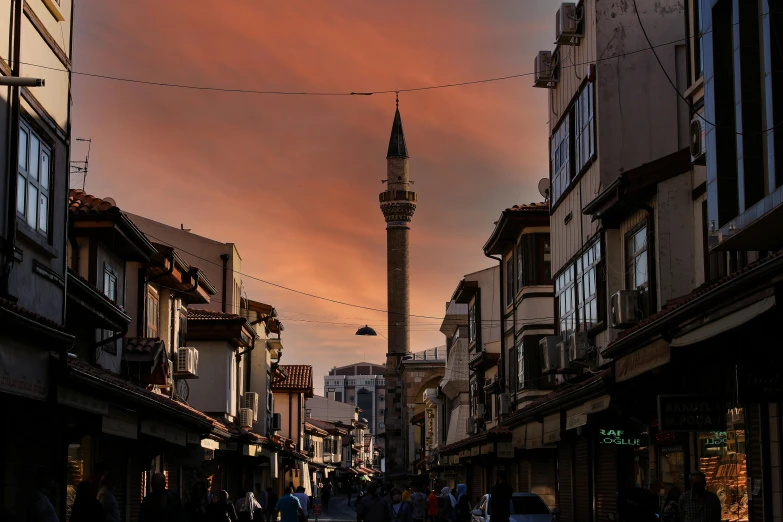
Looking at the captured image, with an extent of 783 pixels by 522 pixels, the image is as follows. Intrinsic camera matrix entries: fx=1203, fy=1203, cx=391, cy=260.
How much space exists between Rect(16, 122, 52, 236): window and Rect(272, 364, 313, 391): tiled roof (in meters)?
51.2

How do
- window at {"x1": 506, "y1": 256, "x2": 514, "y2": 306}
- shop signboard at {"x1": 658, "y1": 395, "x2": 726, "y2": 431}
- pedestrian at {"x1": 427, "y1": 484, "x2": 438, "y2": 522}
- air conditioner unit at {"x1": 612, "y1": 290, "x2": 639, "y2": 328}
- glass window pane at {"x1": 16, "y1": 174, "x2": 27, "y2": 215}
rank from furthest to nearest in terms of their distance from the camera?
window at {"x1": 506, "y1": 256, "x2": 514, "y2": 306}
pedestrian at {"x1": 427, "y1": 484, "x2": 438, "y2": 522}
air conditioner unit at {"x1": 612, "y1": 290, "x2": 639, "y2": 328}
shop signboard at {"x1": 658, "y1": 395, "x2": 726, "y2": 431}
glass window pane at {"x1": 16, "y1": 174, "x2": 27, "y2": 215}

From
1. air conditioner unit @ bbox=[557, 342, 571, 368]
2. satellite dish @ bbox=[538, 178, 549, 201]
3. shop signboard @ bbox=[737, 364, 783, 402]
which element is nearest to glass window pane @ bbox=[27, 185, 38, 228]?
shop signboard @ bbox=[737, 364, 783, 402]

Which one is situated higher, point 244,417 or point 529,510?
point 244,417

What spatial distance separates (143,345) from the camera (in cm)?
2681

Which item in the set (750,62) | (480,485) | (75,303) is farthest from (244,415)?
(750,62)

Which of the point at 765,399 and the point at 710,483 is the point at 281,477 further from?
the point at 765,399

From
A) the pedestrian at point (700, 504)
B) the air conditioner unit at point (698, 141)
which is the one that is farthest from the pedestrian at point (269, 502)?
the pedestrian at point (700, 504)

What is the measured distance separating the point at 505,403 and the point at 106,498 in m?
23.5

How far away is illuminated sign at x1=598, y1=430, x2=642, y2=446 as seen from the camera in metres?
21.8

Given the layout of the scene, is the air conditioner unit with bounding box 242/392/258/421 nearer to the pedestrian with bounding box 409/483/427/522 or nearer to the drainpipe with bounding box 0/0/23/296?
the pedestrian with bounding box 409/483/427/522

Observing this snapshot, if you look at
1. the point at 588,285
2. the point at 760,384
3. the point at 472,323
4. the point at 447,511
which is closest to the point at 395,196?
the point at 472,323

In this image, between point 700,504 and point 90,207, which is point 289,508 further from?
point 700,504

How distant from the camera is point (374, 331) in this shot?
9988 cm

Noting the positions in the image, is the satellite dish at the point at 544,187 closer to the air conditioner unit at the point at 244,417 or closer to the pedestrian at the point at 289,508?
the pedestrian at the point at 289,508
